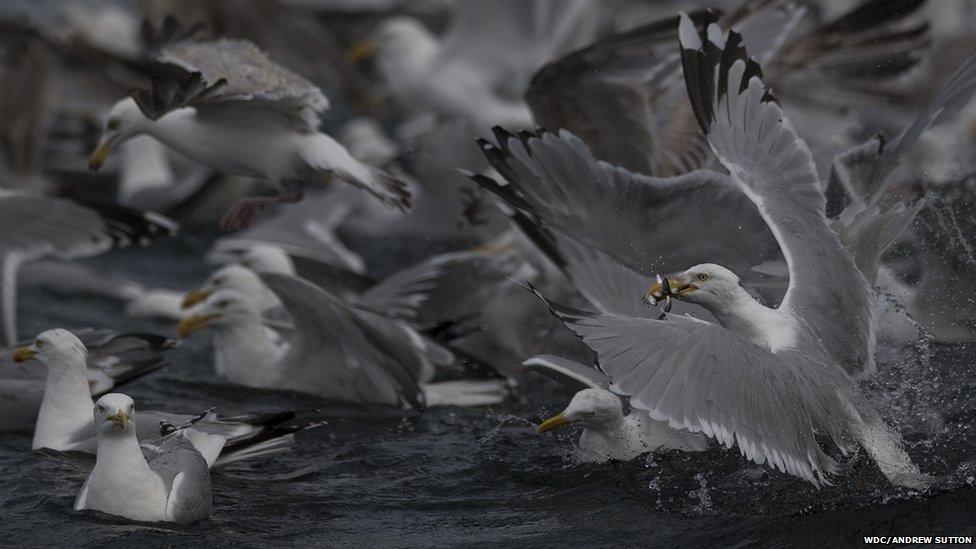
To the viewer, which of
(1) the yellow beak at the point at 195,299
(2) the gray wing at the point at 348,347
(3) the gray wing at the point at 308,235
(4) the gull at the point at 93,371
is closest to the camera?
(4) the gull at the point at 93,371

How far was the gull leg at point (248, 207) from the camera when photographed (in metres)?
6.73

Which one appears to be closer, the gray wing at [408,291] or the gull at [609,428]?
the gull at [609,428]

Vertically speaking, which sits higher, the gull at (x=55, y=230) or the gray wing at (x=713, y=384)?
the gull at (x=55, y=230)

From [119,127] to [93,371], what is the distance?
3.35ft

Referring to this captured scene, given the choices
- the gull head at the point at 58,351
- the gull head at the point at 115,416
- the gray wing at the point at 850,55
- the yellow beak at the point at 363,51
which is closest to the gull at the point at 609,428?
the gull head at the point at 115,416

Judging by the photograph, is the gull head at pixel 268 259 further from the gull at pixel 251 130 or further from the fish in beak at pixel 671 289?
the fish in beak at pixel 671 289

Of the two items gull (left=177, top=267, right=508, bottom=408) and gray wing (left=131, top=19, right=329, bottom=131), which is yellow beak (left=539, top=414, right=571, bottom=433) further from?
gray wing (left=131, top=19, right=329, bottom=131)

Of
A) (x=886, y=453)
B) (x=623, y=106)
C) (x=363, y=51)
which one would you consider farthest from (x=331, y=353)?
(x=363, y=51)

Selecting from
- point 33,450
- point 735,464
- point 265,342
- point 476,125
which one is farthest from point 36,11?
point 735,464

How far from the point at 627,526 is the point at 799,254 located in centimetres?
109

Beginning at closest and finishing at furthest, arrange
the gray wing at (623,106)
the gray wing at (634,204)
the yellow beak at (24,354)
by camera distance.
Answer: the gray wing at (634,204) → the yellow beak at (24,354) → the gray wing at (623,106)

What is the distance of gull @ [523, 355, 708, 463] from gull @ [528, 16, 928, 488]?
23.8 inches

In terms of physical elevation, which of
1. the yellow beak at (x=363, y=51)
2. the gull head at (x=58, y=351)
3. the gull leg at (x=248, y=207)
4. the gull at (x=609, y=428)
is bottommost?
the gull at (x=609, y=428)

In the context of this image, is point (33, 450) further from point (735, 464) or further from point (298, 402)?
point (735, 464)
